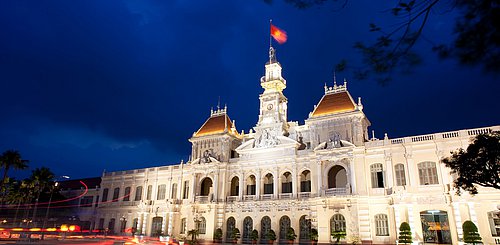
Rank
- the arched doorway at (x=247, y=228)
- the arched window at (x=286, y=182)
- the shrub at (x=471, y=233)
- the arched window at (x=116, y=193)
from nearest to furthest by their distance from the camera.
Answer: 1. the shrub at (x=471, y=233)
2. the arched doorway at (x=247, y=228)
3. the arched window at (x=286, y=182)
4. the arched window at (x=116, y=193)

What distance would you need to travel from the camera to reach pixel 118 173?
52.9m

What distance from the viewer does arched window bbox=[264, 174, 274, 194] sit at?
4144cm

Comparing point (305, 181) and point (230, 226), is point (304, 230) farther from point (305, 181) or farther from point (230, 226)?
point (230, 226)

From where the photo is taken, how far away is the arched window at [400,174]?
3297cm

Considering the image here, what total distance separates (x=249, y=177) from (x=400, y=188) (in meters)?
17.8

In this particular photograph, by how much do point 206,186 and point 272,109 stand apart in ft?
45.4

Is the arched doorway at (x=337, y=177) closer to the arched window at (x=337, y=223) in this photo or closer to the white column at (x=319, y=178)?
the white column at (x=319, y=178)

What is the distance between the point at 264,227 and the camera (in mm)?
38688

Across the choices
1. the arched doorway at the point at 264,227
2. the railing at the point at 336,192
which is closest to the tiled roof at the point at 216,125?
the arched doorway at the point at 264,227

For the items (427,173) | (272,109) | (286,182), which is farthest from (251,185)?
(427,173)

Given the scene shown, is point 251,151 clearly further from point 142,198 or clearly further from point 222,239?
point 142,198

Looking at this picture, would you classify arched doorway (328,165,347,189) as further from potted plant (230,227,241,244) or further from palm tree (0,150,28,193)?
palm tree (0,150,28,193)

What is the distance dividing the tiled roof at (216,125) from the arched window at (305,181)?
12253 millimetres

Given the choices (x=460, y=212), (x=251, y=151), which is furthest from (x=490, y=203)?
(x=251, y=151)
